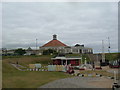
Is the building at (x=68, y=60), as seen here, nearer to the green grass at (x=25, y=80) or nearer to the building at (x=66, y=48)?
the green grass at (x=25, y=80)

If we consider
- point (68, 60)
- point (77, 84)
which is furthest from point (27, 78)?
point (68, 60)

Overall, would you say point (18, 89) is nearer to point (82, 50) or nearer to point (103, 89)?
point (103, 89)

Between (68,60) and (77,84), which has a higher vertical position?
(68,60)

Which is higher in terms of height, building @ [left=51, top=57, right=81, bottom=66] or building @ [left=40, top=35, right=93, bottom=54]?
building @ [left=40, top=35, right=93, bottom=54]

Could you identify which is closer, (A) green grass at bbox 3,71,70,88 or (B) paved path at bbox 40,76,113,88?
(B) paved path at bbox 40,76,113,88

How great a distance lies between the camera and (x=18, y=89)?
13.6 metres

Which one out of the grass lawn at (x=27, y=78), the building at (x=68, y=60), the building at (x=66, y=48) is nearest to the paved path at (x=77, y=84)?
the grass lawn at (x=27, y=78)

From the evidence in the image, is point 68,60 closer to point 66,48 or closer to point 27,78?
point 27,78

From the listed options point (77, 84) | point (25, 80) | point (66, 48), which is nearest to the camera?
point (77, 84)

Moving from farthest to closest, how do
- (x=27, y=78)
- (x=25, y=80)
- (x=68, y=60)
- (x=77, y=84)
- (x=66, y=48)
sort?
(x=66, y=48) < (x=68, y=60) < (x=27, y=78) < (x=25, y=80) < (x=77, y=84)

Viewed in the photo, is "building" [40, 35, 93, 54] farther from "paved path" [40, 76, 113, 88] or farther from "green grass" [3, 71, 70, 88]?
"paved path" [40, 76, 113, 88]

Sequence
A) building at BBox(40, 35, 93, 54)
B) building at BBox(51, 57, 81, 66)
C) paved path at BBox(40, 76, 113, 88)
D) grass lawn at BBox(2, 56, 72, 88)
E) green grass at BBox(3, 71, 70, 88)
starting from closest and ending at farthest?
paved path at BBox(40, 76, 113, 88) → green grass at BBox(3, 71, 70, 88) → grass lawn at BBox(2, 56, 72, 88) → building at BBox(51, 57, 81, 66) → building at BBox(40, 35, 93, 54)

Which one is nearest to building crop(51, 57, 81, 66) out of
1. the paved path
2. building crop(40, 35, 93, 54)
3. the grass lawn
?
the grass lawn

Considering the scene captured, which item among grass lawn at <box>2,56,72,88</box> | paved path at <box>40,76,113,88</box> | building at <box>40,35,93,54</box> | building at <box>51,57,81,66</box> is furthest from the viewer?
building at <box>40,35,93,54</box>
